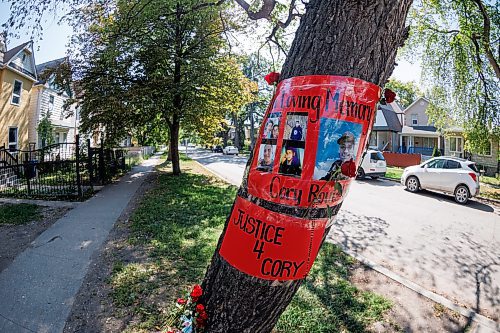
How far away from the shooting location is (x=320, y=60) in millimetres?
1488

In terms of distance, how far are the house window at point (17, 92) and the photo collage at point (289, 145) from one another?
22146 millimetres

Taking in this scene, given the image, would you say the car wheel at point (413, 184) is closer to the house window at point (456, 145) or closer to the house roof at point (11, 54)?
the house window at point (456, 145)

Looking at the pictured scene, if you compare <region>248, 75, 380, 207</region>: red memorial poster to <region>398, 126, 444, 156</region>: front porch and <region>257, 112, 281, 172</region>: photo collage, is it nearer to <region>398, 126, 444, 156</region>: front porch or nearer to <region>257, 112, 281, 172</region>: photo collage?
<region>257, 112, 281, 172</region>: photo collage

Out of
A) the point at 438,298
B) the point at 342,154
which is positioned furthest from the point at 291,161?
the point at 438,298

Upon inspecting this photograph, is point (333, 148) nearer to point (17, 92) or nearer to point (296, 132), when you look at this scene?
point (296, 132)

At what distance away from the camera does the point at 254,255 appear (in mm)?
1524

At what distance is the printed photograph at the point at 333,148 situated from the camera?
1.40 m

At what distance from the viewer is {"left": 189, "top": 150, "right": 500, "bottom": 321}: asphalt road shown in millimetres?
4645

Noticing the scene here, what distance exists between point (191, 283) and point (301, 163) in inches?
131

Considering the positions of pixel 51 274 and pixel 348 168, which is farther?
pixel 51 274

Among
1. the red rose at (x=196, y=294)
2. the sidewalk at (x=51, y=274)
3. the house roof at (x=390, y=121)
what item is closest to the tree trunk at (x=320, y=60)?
the red rose at (x=196, y=294)

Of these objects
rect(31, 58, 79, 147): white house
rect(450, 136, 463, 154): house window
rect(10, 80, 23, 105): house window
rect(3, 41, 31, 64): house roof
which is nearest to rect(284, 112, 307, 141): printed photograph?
rect(31, 58, 79, 147): white house

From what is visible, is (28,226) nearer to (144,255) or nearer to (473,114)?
(144,255)

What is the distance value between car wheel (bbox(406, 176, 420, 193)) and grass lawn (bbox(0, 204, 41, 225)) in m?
13.5
